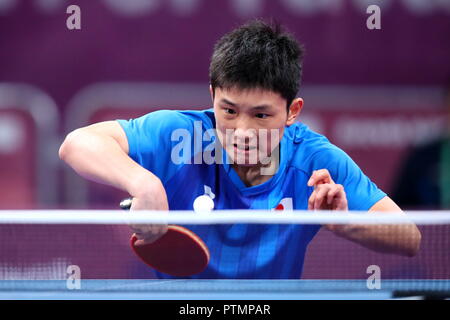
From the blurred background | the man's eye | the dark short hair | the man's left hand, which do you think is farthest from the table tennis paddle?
the blurred background

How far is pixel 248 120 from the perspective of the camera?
8.96ft

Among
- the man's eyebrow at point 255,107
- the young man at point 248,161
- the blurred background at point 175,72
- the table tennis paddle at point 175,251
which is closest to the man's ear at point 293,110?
the young man at point 248,161

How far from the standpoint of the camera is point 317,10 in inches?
246

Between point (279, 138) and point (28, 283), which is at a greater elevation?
point (279, 138)

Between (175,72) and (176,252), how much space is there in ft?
12.9

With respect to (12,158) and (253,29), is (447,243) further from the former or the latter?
(12,158)

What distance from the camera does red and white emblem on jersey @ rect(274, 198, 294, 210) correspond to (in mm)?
3004

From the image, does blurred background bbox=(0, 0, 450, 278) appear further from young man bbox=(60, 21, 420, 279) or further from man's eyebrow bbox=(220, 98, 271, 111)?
man's eyebrow bbox=(220, 98, 271, 111)

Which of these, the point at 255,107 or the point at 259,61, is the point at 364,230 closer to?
the point at 255,107

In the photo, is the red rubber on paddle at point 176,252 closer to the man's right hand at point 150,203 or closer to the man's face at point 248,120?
the man's right hand at point 150,203
